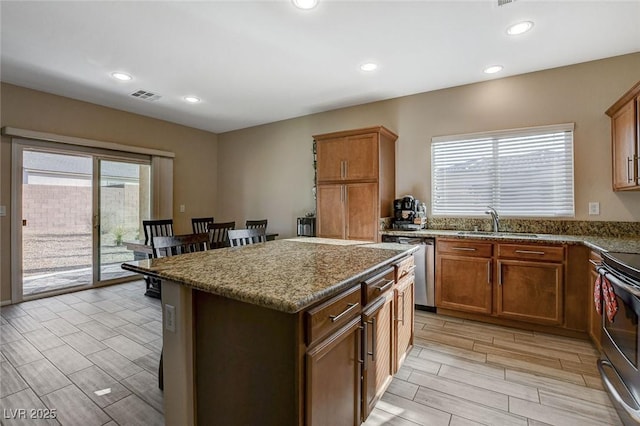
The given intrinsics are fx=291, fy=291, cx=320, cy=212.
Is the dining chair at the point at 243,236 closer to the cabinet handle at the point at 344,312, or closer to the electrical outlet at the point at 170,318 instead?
the electrical outlet at the point at 170,318

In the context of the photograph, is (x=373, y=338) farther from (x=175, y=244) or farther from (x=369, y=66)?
(x=369, y=66)

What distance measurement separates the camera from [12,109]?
3.56m

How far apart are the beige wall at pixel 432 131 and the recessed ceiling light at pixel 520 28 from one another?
99cm

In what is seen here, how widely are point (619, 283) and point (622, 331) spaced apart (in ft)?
0.91

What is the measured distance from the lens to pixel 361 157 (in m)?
3.69

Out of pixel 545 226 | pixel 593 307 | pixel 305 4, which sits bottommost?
pixel 593 307

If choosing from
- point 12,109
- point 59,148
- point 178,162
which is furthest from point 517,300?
point 12,109

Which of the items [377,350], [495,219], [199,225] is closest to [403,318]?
[377,350]

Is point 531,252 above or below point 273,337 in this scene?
above

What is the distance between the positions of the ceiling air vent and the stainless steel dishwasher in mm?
3791

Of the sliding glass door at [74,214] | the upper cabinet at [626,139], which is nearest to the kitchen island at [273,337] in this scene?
the upper cabinet at [626,139]

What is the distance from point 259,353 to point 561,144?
3707 millimetres

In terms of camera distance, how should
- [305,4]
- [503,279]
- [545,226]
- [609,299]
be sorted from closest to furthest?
[609,299] < [305,4] < [503,279] < [545,226]

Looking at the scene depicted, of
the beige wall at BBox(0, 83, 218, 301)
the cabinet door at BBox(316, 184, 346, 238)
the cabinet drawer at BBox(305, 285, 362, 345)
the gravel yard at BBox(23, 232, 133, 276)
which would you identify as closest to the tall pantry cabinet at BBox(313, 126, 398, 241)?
the cabinet door at BBox(316, 184, 346, 238)
